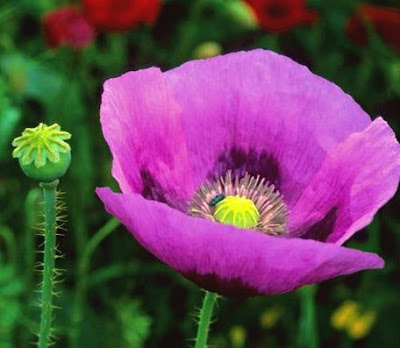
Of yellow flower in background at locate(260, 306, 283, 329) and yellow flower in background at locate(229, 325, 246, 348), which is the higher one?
yellow flower in background at locate(260, 306, 283, 329)

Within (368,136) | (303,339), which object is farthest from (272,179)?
(303,339)

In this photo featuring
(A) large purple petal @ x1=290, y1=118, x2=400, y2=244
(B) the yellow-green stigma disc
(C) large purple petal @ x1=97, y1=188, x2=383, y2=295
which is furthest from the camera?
(B) the yellow-green stigma disc

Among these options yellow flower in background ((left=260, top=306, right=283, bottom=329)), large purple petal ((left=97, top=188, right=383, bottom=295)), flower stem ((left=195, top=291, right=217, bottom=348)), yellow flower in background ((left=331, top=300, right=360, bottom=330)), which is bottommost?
flower stem ((left=195, top=291, right=217, bottom=348))

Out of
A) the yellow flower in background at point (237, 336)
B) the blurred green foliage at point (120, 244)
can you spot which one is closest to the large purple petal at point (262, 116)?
the blurred green foliage at point (120, 244)

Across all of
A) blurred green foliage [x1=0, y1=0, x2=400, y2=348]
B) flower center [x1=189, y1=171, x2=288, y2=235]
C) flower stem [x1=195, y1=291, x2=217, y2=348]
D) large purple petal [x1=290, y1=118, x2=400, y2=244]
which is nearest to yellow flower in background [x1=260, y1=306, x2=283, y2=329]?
blurred green foliage [x1=0, y1=0, x2=400, y2=348]

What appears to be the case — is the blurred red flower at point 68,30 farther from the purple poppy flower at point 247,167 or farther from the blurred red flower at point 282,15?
the purple poppy flower at point 247,167

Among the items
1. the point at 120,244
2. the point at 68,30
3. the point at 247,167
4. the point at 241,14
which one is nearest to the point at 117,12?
the point at 68,30

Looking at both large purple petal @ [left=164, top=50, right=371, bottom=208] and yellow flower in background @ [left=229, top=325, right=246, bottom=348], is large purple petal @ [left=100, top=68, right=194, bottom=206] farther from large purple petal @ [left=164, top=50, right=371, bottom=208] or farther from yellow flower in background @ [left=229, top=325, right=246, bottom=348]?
yellow flower in background @ [left=229, top=325, right=246, bottom=348]

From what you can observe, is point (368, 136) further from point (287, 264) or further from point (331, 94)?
point (287, 264)
